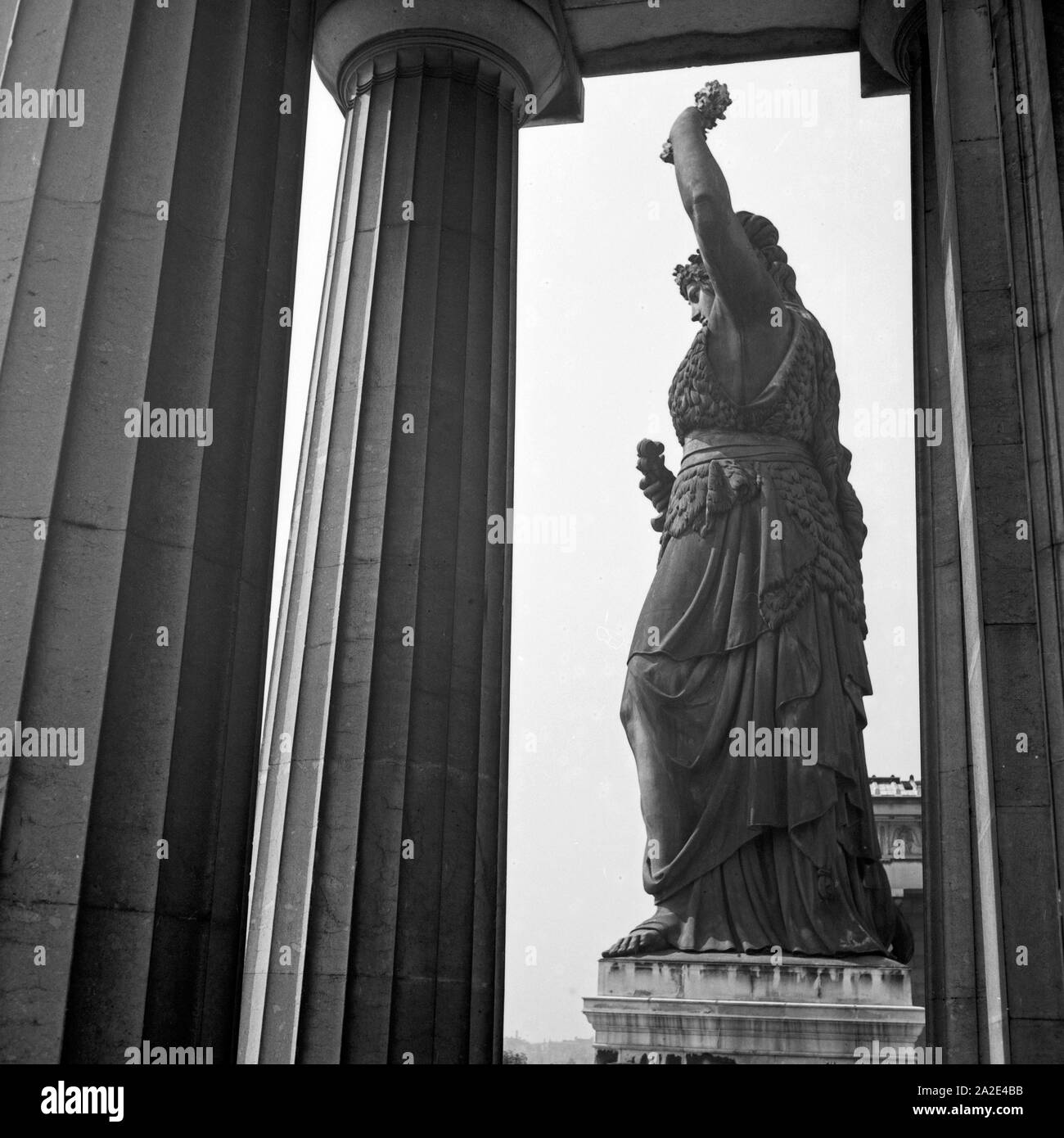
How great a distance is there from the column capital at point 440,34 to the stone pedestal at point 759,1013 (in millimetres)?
14725

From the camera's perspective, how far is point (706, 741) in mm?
18922

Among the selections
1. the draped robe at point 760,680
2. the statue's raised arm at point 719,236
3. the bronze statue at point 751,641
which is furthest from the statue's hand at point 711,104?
the draped robe at point 760,680

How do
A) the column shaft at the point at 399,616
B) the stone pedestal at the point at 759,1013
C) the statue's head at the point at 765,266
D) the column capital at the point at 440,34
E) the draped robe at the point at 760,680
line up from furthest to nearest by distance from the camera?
the column capital at the point at 440,34 → the statue's head at the point at 765,266 → the draped robe at the point at 760,680 → the column shaft at the point at 399,616 → the stone pedestal at the point at 759,1013

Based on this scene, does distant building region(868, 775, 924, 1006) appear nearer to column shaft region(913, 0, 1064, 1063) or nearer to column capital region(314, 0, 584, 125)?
column shaft region(913, 0, 1064, 1063)

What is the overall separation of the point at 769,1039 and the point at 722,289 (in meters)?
10.7

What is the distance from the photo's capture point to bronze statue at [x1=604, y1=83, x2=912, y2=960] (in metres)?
18.1

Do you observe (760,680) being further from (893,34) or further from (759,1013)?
(893,34)

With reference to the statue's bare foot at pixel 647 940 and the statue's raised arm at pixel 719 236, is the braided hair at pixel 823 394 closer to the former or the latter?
the statue's raised arm at pixel 719 236

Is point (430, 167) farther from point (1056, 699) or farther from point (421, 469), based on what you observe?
point (1056, 699)

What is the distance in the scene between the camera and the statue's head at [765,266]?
21.8 metres

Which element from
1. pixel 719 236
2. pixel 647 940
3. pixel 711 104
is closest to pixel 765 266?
pixel 719 236

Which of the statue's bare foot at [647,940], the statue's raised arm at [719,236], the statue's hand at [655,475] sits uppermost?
the statue's raised arm at [719,236]

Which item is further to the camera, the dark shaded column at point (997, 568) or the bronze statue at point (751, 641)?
the bronze statue at point (751, 641)
